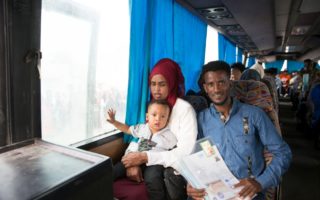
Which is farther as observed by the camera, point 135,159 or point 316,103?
point 316,103

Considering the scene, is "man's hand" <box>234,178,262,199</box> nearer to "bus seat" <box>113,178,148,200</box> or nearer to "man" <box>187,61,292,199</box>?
"man" <box>187,61,292,199</box>

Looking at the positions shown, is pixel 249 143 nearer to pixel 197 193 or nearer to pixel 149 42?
pixel 197 193

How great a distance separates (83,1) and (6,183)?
4.70 feet

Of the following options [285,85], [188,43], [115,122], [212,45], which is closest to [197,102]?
[115,122]

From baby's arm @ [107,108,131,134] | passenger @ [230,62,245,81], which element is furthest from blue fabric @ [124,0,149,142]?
passenger @ [230,62,245,81]

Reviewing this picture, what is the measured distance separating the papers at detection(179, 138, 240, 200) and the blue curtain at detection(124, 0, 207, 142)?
0.85 metres

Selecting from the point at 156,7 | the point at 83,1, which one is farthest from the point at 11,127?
the point at 156,7

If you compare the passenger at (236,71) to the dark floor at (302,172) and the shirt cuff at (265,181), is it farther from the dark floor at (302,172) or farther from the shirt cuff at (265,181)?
the shirt cuff at (265,181)

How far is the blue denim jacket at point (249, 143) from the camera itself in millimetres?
1475

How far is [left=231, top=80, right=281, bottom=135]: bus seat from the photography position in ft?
6.18

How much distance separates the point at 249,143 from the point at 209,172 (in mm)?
327

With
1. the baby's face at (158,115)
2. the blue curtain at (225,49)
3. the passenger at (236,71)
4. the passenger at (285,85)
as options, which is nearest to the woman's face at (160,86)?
the baby's face at (158,115)

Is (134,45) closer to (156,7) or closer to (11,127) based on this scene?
(156,7)

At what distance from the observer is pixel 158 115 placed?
1.88 metres
